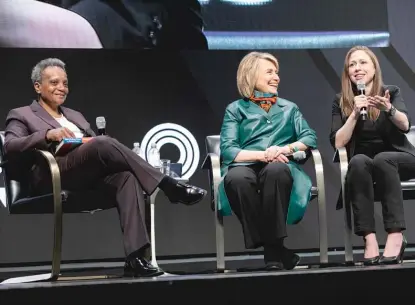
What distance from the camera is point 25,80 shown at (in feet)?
15.6

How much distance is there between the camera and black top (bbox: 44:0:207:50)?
15.8 ft

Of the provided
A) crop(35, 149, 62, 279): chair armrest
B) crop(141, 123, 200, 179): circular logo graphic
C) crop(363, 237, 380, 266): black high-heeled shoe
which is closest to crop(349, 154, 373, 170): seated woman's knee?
crop(363, 237, 380, 266): black high-heeled shoe

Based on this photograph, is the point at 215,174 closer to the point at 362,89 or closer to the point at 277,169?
the point at 277,169

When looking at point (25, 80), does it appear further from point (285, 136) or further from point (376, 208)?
point (376, 208)

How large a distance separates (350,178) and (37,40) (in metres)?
2.43

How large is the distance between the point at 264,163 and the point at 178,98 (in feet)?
5.07

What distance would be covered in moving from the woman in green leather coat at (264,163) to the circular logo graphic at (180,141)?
1.19 meters

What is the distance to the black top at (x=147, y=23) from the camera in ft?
15.8

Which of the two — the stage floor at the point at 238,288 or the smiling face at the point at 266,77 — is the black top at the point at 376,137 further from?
the stage floor at the point at 238,288

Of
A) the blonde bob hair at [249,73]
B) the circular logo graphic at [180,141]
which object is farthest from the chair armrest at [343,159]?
the circular logo graphic at [180,141]

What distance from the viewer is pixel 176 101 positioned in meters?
4.98

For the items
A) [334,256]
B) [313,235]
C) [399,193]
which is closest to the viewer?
[399,193]

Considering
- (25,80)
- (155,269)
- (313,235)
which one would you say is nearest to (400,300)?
(155,269)

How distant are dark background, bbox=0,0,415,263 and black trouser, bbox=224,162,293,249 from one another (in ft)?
5.08
